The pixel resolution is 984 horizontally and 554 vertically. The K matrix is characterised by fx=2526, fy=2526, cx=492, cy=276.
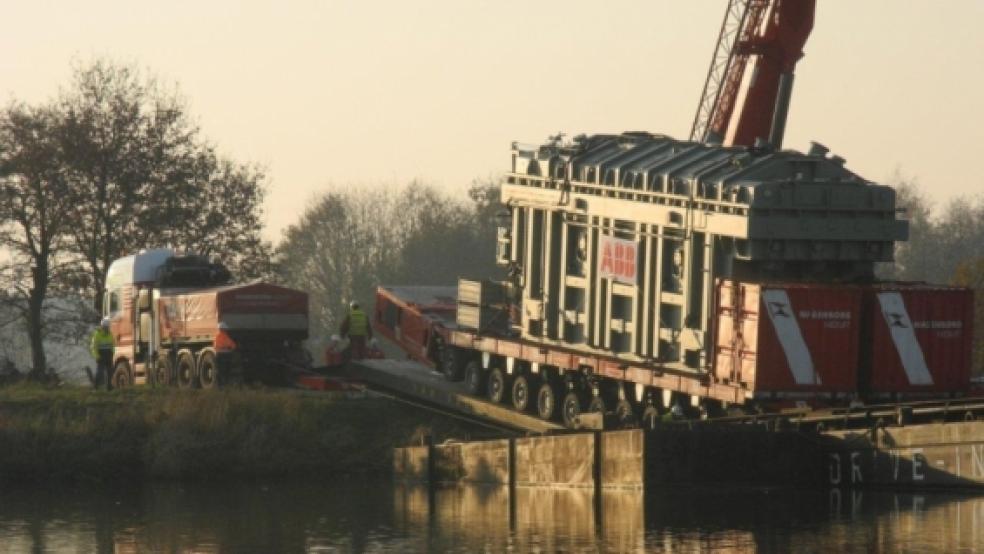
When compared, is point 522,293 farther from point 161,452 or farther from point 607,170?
point 161,452

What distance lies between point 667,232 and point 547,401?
15.3 feet

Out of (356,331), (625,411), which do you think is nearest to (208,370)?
(356,331)

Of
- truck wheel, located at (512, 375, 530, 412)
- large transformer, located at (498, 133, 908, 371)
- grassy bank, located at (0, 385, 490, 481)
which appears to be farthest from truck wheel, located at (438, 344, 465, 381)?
grassy bank, located at (0, 385, 490, 481)

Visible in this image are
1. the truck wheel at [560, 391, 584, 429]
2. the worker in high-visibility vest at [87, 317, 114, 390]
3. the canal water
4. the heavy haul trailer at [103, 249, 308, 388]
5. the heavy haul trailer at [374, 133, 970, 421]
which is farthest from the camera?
the worker in high-visibility vest at [87, 317, 114, 390]

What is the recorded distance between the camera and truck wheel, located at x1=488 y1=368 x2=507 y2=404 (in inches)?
1836

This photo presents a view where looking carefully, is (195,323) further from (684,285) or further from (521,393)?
(684,285)

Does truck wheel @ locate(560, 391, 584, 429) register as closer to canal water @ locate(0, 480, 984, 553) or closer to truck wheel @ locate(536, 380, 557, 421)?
truck wheel @ locate(536, 380, 557, 421)

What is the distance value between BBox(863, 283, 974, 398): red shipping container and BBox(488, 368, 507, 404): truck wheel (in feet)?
30.0

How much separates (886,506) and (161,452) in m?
13.8

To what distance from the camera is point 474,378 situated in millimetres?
47656

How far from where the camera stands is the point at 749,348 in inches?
1526

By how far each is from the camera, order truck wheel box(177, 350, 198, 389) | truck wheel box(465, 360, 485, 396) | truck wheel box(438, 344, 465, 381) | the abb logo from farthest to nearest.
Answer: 1. truck wheel box(177, 350, 198, 389)
2. truck wheel box(438, 344, 465, 381)
3. truck wheel box(465, 360, 485, 396)
4. the abb logo

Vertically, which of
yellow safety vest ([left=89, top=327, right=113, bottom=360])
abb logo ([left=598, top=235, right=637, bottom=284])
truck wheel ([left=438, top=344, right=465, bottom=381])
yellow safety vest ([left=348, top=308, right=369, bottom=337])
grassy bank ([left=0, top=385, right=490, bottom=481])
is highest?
abb logo ([left=598, top=235, right=637, bottom=284])

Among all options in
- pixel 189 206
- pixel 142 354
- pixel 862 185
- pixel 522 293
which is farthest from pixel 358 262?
pixel 862 185
